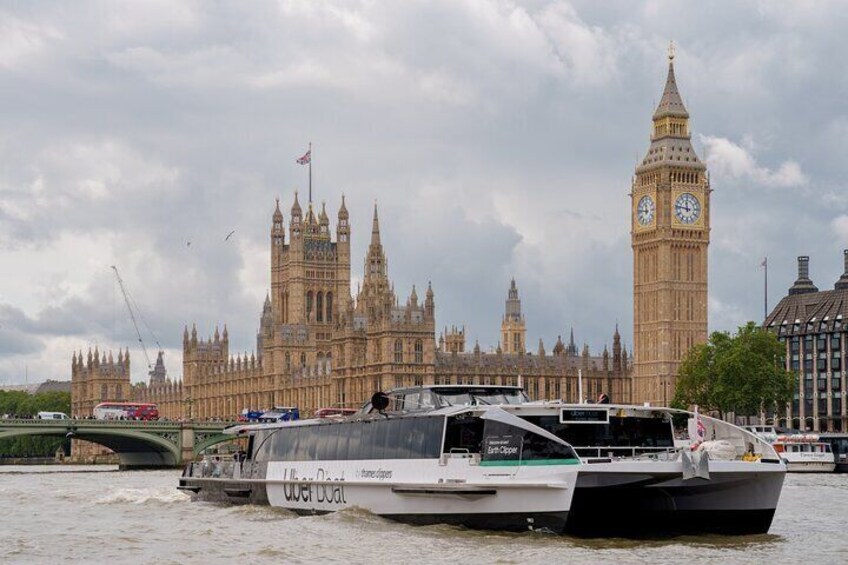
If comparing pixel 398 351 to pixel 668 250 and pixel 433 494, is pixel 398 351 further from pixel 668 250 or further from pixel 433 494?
pixel 433 494

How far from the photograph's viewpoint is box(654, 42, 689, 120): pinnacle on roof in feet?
531

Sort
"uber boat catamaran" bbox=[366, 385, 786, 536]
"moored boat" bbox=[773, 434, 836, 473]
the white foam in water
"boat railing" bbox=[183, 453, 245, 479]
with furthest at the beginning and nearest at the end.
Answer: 1. "moored boat" bbox=[773, 434, 836, 473]
2. the white foam in water
3. "boat railing" bbox=[183, 453, 245, 479]
4. "uber boat catamaran" bbox=[366, 385, 786, 536]

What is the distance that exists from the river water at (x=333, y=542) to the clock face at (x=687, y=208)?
97798 mm

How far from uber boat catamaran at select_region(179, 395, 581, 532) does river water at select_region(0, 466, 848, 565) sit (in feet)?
1.79

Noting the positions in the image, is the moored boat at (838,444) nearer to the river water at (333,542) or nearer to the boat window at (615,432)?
the river water at (333,542)

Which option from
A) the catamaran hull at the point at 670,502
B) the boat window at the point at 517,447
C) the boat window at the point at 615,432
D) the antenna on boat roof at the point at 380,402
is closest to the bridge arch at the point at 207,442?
the antenna on boat roof at the point at 380,402

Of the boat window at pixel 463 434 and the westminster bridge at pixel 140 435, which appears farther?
the westminster bridge at pixel 140 435

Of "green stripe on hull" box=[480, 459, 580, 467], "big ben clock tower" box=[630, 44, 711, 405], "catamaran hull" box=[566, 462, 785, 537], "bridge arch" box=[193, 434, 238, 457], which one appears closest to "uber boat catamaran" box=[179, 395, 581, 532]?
"green stripe on hull" box=[480, 459, 580, 467]

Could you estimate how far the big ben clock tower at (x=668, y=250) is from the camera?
159m

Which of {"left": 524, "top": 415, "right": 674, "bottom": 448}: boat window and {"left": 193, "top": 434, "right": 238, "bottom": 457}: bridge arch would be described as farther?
{"left": 193, "top": 434, "right": 238, "bottom": 457}: bridge arch

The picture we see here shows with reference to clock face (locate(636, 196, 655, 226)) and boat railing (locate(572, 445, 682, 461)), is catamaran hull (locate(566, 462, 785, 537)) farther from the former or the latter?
clock face (locate(636, 196, 655, 226))

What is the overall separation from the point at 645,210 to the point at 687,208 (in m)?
3.98

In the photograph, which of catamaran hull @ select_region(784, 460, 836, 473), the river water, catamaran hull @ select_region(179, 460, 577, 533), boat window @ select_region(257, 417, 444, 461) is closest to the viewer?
the river water

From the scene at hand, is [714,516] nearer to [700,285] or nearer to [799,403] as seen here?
[799,403]
